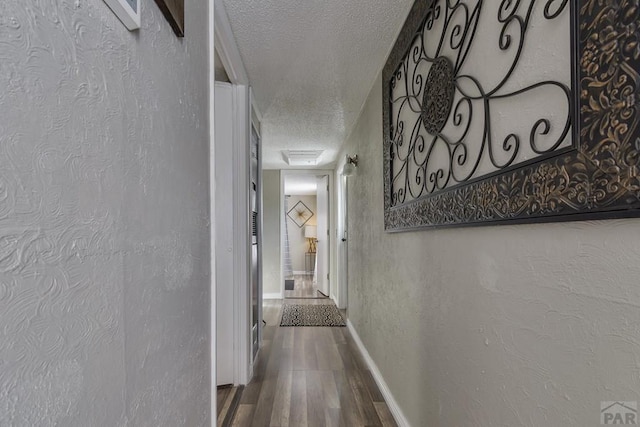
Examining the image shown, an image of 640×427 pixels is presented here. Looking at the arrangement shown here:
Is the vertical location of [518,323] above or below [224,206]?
below

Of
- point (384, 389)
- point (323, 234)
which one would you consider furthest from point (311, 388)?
point (323, 234)

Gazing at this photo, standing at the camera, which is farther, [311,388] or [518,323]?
[311,388]

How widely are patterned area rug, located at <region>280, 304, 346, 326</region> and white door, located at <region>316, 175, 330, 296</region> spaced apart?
953 mm

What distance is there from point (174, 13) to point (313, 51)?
1.34 m

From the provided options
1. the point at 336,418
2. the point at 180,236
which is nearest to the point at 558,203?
the point at 180,236

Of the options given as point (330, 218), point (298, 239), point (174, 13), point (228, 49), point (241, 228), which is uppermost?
point (228, 49)

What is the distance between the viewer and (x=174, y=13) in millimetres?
793

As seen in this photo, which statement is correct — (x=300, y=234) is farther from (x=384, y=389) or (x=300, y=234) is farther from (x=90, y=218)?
(x=90, y=218)

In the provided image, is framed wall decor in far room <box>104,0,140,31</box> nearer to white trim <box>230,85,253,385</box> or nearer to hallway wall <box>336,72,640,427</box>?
hallway wall <box>336,72,640,427</box>

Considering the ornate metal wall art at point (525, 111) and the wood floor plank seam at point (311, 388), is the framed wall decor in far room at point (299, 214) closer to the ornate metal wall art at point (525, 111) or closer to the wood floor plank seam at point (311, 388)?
the wood floor plank seam at point (311, 388)

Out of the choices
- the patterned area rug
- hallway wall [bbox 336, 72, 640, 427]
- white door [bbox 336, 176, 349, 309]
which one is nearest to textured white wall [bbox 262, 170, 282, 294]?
the patterned area rug

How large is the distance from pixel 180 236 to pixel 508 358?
92 centimetres

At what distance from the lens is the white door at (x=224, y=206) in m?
2.25

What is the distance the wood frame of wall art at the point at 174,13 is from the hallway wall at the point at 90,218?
0.02 meters
